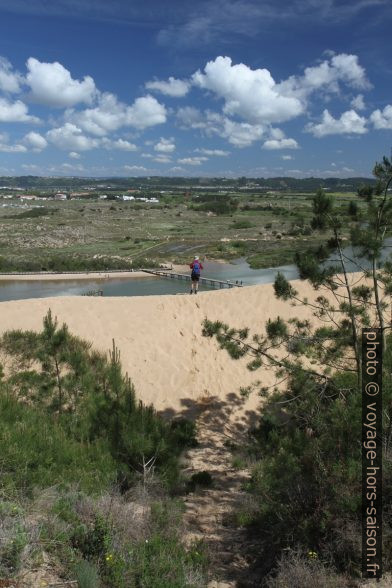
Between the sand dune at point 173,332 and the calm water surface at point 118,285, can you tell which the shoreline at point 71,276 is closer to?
the calm water surface at point 118,285

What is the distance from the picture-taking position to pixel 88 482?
586cm

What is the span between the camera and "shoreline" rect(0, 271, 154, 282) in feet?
99.0

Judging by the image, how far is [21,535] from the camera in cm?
397

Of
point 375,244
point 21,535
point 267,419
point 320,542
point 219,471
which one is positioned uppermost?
point 375,244

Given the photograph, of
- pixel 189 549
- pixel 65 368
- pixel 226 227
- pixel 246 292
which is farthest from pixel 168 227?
pixel 189 549

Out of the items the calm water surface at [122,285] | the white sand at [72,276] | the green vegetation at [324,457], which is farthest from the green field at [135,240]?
the green vegetation at [324,457]

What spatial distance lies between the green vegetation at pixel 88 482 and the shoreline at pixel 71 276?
2119 centimetres

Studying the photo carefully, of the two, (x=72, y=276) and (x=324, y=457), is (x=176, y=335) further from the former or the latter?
(x=72, y=276)

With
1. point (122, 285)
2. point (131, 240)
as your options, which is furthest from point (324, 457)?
point (131, 240)

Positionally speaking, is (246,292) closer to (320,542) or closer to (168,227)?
(320,542)

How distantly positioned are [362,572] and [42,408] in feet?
19.7

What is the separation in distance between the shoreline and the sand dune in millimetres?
14890

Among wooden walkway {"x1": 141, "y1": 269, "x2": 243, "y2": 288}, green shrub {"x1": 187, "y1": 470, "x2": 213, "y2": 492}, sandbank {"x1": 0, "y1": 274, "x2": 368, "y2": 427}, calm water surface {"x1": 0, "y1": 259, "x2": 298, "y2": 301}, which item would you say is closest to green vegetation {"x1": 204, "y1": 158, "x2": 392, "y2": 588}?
green shrub {"x1": 187, "y1": 470, "x2": 213, "y2": 492}

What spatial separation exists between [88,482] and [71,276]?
86.9ft
